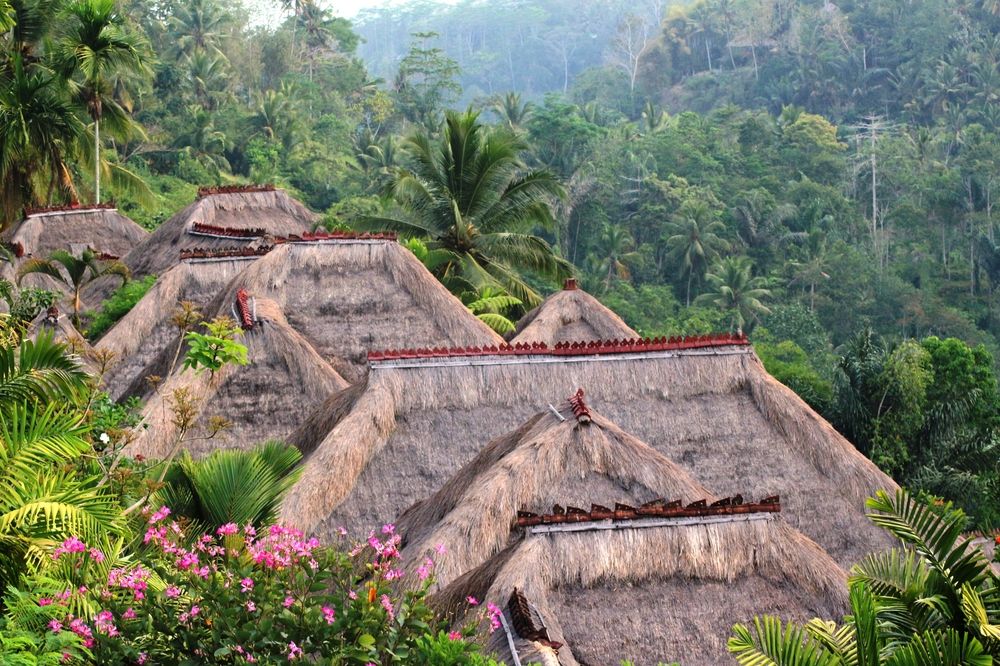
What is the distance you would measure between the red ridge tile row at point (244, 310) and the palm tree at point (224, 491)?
266 inches

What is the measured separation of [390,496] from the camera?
14.9 meters

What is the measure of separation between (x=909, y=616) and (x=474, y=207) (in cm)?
2167

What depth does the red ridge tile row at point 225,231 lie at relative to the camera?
83.7 ft

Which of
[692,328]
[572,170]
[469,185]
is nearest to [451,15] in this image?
[572,170]

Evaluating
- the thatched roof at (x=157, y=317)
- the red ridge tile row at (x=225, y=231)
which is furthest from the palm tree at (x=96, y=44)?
the thatched roof at (x=157, y=317)

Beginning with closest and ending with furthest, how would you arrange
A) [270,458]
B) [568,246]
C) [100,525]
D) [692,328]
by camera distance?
[100,525]
[270,458]
[692,328]
[568,246]

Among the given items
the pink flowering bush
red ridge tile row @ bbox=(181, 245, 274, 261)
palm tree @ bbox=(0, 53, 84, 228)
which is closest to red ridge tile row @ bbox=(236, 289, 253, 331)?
red ridge tile row @ bbox=(181, 245, 274, 261)

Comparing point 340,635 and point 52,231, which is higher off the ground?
point 340,635

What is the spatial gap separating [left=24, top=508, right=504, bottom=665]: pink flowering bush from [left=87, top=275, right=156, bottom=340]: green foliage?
49.5 ft

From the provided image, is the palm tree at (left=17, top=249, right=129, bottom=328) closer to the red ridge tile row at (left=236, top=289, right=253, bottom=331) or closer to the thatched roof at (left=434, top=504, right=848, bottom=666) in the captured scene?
the red ridge tile row at (left=236, top=289, right=253, bottom=331)

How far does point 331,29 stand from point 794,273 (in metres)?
35.1

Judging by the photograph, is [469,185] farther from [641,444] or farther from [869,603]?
[869,603]

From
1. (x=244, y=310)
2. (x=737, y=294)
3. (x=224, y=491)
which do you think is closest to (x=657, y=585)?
(x=224, y=491)

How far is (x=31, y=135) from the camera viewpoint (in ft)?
90.5
